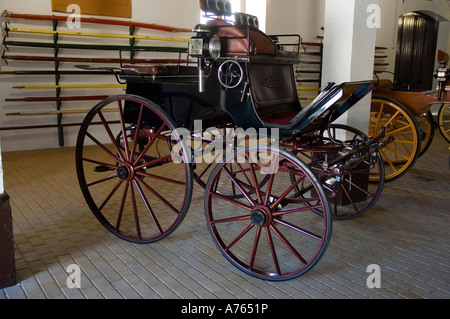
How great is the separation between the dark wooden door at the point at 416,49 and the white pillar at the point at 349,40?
6.41 metres

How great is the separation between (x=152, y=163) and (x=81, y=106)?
12.9ft

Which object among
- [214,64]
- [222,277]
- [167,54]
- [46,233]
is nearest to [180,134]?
[214,64]

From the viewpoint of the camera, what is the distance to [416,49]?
32.9 feet

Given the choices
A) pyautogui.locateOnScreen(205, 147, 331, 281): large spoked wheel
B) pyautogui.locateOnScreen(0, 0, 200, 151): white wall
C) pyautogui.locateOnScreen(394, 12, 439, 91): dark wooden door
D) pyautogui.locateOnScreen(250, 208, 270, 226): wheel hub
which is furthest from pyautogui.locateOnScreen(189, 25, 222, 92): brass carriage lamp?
pyautogui.locateOnScreen(394, 12, 439, 91): dark wooden door

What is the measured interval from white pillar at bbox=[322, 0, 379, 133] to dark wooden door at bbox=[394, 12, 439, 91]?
6.41 metres

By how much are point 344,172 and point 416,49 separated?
849 centimetres

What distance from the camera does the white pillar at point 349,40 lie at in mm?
3799

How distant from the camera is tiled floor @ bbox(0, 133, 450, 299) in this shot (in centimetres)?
243

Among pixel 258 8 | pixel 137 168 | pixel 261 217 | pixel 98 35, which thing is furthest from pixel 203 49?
pixel 258 8

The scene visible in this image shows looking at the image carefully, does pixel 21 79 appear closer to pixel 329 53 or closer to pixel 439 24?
pixel 329 53

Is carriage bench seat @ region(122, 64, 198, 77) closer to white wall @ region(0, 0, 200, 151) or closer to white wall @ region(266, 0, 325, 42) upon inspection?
white wall @ region(0, 0, 200, 151)

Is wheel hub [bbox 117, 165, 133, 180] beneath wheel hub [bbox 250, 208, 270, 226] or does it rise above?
above

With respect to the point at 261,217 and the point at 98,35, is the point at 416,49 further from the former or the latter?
the point at 261,217

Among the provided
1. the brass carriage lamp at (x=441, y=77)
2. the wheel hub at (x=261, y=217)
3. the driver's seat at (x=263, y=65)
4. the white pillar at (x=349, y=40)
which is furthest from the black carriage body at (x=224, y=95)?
the brass carriage lamp at (x=441, y=77)
